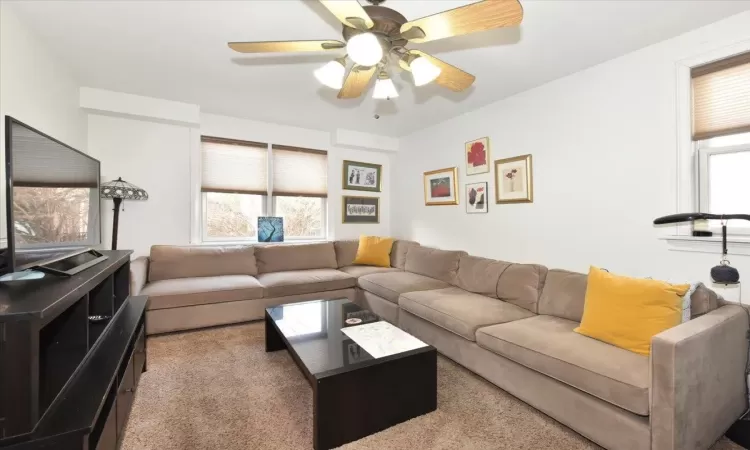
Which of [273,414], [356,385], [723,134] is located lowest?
[273,414]

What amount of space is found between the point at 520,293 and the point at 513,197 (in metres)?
1.02

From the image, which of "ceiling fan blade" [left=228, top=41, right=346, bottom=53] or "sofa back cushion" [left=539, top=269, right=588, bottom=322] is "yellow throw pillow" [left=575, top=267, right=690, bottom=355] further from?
"ceiling fan blade" [left=228, top=41, right=346, bottom=53]

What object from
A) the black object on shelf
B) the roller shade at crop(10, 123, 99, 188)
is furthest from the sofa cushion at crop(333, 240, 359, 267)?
the black object on shelf

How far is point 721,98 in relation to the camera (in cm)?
199

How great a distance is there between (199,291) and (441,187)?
2.94 m

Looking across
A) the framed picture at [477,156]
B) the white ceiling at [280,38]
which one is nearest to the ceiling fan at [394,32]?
the white ceiling at [280,38]

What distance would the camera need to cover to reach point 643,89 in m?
2.27

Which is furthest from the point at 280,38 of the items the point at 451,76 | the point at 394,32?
the point at 451,76

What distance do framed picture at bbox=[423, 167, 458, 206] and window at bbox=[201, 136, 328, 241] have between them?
1.47 metres

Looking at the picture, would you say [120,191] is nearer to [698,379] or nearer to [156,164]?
[156,164]

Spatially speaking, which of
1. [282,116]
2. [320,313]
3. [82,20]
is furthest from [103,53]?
[320,313]

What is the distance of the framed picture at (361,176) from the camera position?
4.80 m

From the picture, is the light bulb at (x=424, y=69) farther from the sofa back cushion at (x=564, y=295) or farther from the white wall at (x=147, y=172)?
the white wall at (x=147, y=172)

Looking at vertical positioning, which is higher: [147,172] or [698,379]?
[147,172]
